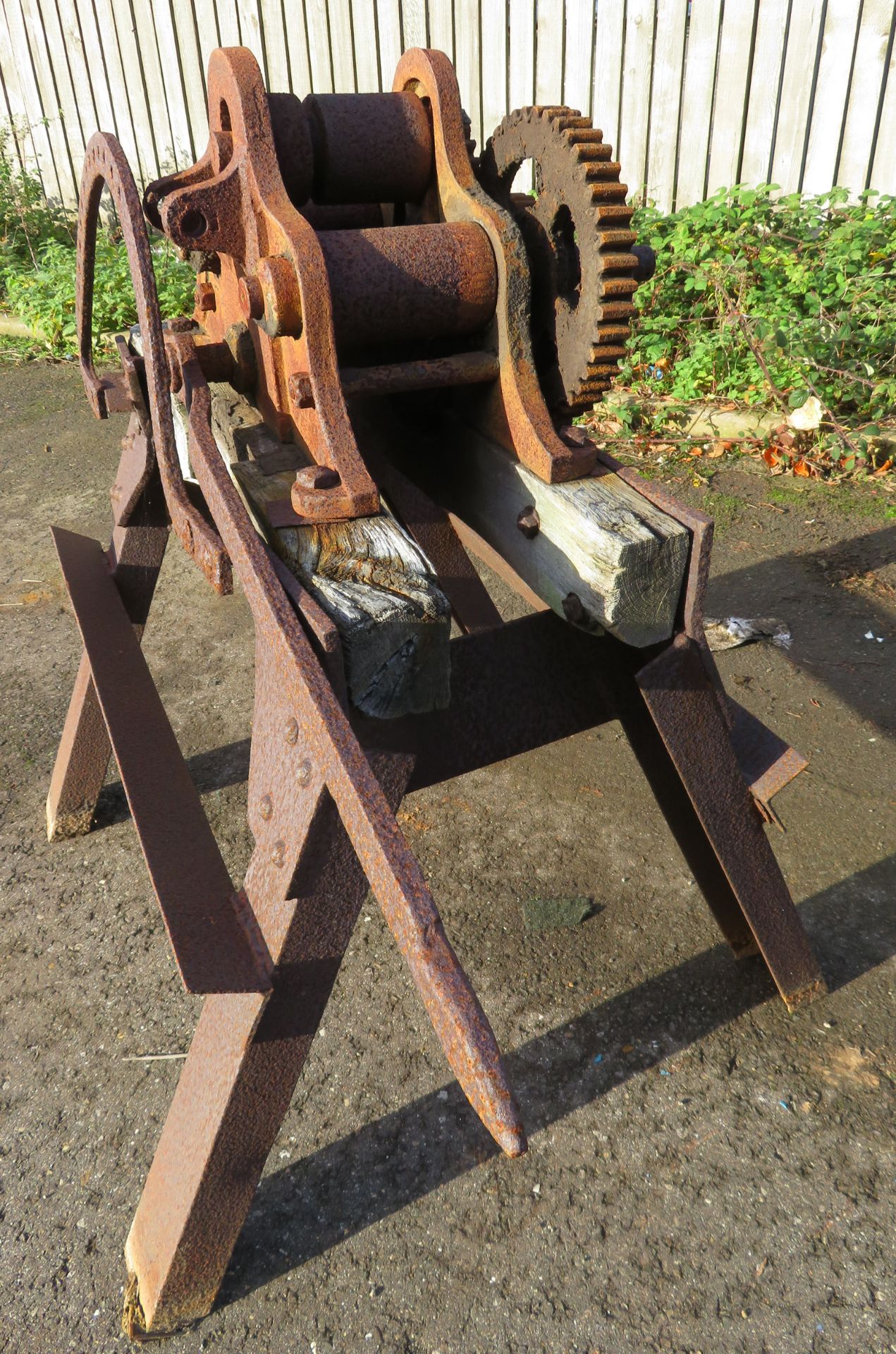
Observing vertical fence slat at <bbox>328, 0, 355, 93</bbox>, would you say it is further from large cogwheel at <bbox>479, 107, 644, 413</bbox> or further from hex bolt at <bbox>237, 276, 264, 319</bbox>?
hex bolt at <bbox>237, 276, 264, 319</bbox>

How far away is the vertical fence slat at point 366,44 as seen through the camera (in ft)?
20.9

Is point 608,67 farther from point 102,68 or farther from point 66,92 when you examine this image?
point 66,92

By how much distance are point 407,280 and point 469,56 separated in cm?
569

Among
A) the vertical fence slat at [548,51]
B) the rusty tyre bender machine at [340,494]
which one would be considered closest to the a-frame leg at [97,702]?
the rusty tyre bender machine at [340,494]

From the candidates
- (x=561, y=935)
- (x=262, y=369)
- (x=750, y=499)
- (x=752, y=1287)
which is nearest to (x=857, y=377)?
(x=750, y=499)

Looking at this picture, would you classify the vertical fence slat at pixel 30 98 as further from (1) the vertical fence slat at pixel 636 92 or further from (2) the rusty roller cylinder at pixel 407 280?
(2) the rusty roller cylinder at pixel 407 280

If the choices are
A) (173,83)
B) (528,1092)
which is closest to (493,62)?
(173,83)

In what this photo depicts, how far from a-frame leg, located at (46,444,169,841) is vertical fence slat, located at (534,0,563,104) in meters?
4.98

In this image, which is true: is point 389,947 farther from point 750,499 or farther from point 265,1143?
point 750,499

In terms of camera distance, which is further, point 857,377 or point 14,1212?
point 857,377

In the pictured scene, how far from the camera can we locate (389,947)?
Result: 2314 millimetres

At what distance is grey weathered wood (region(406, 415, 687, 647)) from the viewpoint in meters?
1.43

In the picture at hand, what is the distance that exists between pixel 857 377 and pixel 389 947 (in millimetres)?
3362

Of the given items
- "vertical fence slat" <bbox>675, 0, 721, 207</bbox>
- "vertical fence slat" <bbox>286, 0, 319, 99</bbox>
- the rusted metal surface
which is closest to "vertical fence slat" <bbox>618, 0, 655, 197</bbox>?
"vertical fence slat" <bbox>675, 0, 721, 207</bbox>
